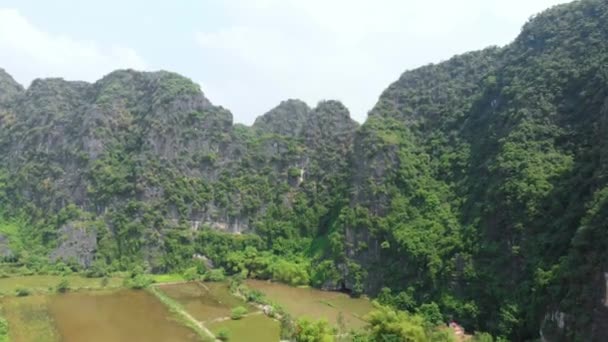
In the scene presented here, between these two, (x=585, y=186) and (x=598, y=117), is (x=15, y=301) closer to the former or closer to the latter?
(x=585, y=186)

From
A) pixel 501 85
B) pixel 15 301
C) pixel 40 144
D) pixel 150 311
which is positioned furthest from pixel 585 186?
pixel 40 144

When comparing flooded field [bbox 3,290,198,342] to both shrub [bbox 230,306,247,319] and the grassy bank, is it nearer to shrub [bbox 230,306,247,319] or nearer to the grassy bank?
the grassy bank

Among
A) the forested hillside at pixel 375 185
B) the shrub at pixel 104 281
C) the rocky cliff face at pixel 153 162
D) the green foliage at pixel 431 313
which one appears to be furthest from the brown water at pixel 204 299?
the green foliage at pixel 431 313

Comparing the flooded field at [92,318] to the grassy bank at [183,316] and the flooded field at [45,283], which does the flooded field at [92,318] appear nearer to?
the grassy bank at [183,316]

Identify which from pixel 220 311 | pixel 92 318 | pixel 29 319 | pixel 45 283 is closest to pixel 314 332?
pixel 220 311

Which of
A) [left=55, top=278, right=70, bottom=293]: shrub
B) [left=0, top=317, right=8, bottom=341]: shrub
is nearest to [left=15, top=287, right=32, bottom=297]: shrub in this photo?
[left=55, top=278, right=70, bottom=293]: shrub

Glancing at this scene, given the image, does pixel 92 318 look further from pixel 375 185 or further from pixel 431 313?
pixel 375 185
